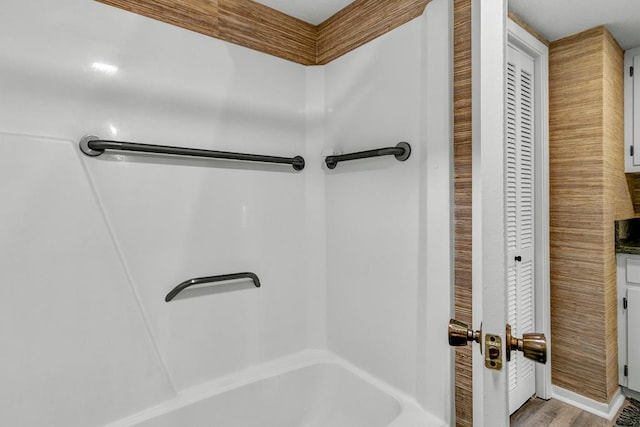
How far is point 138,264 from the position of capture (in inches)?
53.0

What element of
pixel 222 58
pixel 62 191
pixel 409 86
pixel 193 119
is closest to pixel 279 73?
pixel 222 58

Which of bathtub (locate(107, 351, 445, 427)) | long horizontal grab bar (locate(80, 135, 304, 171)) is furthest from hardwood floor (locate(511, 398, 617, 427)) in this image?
long horizontal grab bar (locate(80, 135, 304, 171))

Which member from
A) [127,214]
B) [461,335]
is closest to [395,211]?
[461,335]

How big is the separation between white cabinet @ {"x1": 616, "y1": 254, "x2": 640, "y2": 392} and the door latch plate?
7.4 inches

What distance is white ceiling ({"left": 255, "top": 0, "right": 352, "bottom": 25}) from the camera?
1648 mm

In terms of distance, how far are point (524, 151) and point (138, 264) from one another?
136 cm

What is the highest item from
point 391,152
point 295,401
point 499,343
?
point 391,152

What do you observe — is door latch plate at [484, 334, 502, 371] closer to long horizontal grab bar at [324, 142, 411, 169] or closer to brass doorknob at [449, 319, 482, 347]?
brass doorknob at [449, 319, 482, 347]

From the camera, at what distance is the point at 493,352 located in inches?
27.1

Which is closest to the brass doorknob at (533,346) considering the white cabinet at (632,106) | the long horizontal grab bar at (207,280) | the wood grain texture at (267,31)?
the white cabinet at (632,106)

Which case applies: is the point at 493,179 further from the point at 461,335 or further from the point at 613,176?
the point at 461,335

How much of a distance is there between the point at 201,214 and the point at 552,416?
1.36m

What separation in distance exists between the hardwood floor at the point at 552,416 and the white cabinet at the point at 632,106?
408 millimetres

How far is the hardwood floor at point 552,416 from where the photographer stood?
56 cm
